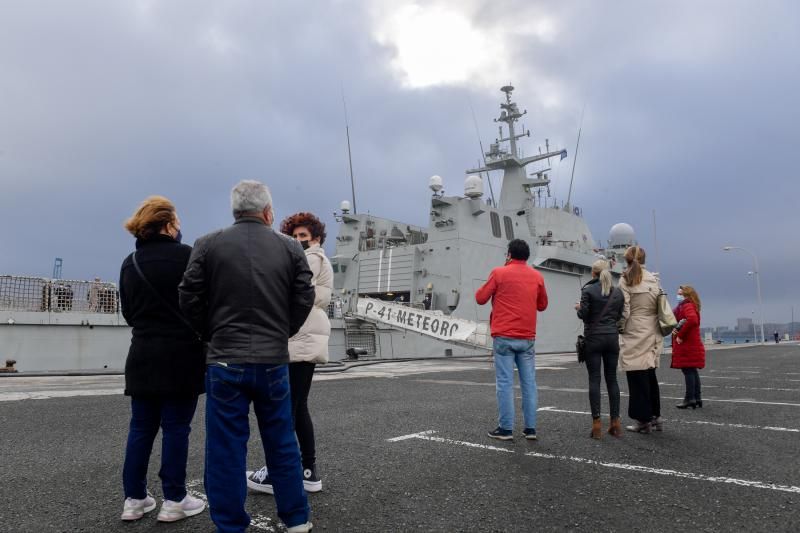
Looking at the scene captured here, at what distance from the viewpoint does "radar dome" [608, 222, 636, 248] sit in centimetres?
3222

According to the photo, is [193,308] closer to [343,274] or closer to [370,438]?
[370,438]

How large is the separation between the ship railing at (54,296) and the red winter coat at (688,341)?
1427 centimetres

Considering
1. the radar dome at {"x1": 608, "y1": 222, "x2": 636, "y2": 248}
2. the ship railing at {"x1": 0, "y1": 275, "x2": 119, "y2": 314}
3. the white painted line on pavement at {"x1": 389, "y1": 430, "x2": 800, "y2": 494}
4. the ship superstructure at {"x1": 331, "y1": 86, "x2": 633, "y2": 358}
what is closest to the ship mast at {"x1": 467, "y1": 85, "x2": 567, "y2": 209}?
the ship superstructure at {"x1": 331, "y1": 86, "x2": 633, "y2": 358}

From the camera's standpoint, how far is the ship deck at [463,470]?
2.76 metres

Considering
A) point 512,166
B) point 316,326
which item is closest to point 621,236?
point 512,166

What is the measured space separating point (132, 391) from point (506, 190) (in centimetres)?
2758

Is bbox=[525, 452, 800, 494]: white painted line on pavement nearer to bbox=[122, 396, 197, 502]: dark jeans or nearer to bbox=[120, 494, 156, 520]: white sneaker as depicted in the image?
bbox=[122, 396, 197, 502]: dark jeans

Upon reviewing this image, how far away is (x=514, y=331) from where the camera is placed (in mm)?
4812

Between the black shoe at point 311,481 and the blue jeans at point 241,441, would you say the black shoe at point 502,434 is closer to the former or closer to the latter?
the black shoe at point 311,481

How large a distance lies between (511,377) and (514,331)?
40cm

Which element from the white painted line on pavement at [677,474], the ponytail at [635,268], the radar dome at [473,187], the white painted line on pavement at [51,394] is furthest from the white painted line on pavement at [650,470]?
the radar dome at [473,187]

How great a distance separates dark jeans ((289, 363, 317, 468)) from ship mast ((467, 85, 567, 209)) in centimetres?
2609

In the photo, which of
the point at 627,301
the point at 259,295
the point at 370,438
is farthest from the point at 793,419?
the point at 259,295

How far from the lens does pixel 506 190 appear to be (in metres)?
29.1
